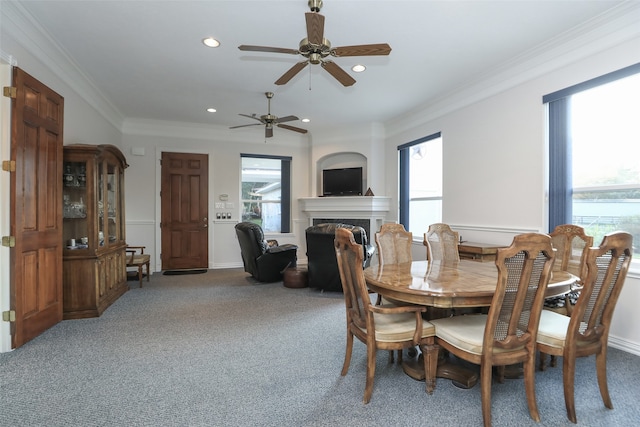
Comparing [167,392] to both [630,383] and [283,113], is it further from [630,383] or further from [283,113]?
[283,113]

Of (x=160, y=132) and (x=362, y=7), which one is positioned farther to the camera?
(x=160, y=132)

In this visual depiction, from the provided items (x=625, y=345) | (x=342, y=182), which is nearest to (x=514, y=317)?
(x=625, y=345)

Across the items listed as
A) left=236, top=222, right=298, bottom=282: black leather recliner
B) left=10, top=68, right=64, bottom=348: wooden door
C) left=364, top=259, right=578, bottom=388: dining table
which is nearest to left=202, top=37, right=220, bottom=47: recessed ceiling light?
left=10, top=68, right=64, bottom=348: wooden door

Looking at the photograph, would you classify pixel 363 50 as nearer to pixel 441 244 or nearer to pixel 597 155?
pixel 441 244

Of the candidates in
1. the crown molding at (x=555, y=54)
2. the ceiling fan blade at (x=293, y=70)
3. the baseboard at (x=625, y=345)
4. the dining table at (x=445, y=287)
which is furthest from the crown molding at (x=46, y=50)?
the baseboard at (x=625, y=345)

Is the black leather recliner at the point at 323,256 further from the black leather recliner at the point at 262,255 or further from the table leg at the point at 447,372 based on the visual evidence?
the table leg at the point at 447,372

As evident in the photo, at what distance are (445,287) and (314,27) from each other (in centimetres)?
189

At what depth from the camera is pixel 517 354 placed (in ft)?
5.72

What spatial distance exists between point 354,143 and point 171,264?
4.30 meters

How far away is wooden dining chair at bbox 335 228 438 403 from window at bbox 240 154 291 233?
16.5 feet

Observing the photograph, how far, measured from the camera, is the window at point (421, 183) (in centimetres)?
524

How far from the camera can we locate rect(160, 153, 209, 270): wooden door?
6133mm

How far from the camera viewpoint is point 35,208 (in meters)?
2.89

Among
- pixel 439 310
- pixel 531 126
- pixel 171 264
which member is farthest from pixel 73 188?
pixel 531 126
